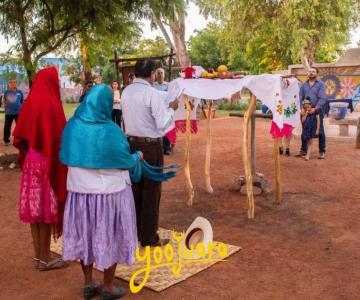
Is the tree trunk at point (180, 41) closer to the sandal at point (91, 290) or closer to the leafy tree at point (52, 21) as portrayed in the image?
the leafy tree at point (52, 21)

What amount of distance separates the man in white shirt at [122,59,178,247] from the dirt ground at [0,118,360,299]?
0.78 m

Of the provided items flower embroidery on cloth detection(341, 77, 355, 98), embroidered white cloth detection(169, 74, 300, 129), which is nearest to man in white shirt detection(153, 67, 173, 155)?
embroidered white cloth detection(169, 74, 300, 129)

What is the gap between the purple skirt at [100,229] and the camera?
3246 mm

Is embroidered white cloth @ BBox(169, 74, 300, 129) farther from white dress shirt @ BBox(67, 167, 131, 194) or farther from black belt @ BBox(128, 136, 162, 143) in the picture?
white dress shirt @ BBox(67, 167, 131, 194)

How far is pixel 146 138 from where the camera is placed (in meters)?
4.33

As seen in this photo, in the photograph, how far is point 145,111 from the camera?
13.9 ft

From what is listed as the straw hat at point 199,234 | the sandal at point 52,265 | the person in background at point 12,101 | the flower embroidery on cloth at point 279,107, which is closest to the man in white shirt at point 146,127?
the straw hat at point 199,234

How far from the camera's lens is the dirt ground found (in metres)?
3.71

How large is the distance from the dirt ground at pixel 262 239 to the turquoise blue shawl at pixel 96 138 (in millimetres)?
1104

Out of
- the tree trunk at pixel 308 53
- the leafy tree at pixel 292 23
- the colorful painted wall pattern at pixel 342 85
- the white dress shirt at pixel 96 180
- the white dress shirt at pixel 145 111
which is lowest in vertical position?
the white dress shirt at pixel 96 180

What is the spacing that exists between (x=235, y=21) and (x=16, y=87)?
533 inches

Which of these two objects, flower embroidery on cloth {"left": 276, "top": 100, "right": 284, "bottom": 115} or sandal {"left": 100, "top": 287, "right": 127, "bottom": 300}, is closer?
sandal {"left": 100, "top": 287, "right": 127, "bottom": 300}

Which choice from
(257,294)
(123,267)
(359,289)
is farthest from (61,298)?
(359,289)

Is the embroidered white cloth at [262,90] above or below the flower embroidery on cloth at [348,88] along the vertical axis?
below
